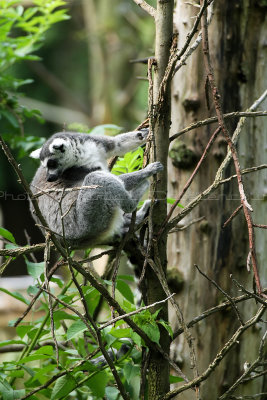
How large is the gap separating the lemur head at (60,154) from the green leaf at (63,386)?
1129 mm

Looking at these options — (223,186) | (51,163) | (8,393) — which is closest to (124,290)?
(8,393)

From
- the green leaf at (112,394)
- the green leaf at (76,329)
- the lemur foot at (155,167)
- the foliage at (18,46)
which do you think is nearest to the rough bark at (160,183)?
the lemur foot at (155,167)

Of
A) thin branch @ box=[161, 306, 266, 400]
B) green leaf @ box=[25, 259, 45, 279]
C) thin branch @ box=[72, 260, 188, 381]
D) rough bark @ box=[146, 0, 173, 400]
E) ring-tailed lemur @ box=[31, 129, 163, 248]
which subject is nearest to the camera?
thin branch @ box=[161, 306, 266, 400]

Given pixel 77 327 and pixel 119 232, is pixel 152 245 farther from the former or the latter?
pixel 119 232

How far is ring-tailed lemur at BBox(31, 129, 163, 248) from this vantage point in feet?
7.88

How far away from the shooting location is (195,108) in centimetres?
252

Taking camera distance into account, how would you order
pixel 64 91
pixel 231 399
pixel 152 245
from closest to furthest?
1. pixel 231 399
2. pixel 152 245
3. pixel 64 91

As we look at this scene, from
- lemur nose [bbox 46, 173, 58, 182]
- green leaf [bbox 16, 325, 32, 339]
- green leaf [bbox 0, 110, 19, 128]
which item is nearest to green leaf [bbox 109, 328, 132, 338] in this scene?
green leaf [bbox 16, 325, 32, 339]

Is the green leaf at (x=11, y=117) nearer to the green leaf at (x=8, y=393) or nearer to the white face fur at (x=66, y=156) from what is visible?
the white face fur at (x=66, y=156)

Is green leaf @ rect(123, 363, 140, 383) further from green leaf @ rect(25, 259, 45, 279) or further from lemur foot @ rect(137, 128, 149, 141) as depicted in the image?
lemur foot @ rect(137, 128, 149, 141)

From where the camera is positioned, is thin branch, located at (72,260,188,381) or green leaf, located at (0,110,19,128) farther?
green leaf, located at (0,110,19,128)

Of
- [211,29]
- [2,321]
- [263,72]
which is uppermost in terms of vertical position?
[211,29]

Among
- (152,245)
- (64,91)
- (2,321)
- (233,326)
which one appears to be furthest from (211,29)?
(64,91)

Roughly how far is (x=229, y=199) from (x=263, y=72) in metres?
0.66
